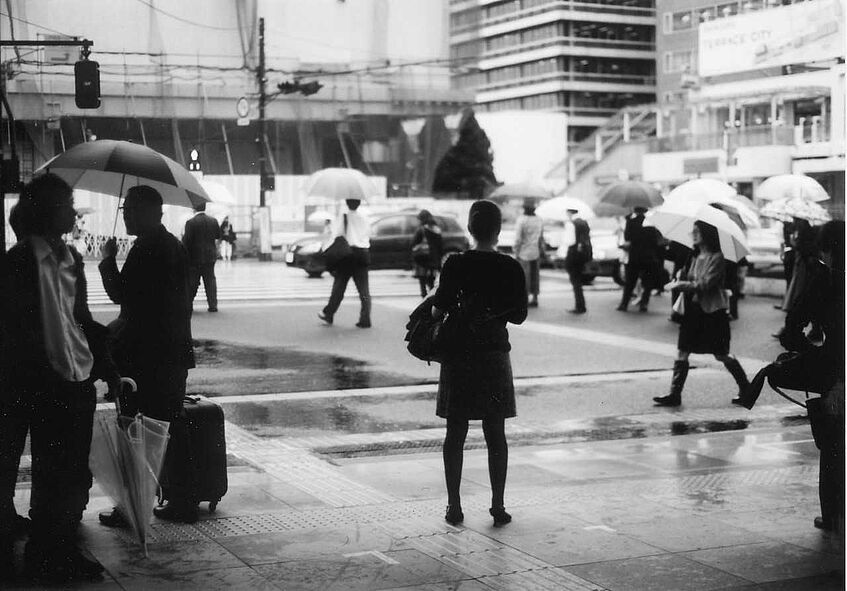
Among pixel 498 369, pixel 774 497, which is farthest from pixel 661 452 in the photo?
pixel 498 369

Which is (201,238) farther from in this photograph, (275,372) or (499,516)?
(499,516)

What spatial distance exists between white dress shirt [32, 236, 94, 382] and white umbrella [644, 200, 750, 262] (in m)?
6.52

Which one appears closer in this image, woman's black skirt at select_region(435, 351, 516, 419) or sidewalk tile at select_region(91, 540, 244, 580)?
sidewalk tile at select_region(91, 540, 244, 580)

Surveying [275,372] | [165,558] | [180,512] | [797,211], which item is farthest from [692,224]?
[165,558]

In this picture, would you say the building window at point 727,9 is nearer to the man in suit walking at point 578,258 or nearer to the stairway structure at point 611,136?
the man in suit walking at point 578,258

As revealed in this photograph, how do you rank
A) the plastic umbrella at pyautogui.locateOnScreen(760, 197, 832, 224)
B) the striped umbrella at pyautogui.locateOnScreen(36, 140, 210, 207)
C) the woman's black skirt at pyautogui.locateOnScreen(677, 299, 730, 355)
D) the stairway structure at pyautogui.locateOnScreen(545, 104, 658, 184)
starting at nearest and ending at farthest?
the striped umbrella at pyautogui.locateOnScreen(36, 140, 210, 207) → the woman's black skirt at pyautogui.locateOnScreen(677, 299, 730, 355) → the plastic umbrella at pyautogui.locateOnScreen(760, 197, 832, 224) → the stairway structure at pyautogui.locateOnScreen(545, 104, 658, 184)

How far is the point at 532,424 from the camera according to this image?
1002 centimetres

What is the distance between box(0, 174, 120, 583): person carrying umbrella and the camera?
532cm

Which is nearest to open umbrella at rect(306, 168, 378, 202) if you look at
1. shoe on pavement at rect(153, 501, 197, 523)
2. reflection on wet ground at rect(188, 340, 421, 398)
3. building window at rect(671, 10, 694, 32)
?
reflection on wet ground at rect(188, 340, 421, 398)

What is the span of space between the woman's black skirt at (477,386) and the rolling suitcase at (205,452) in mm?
1218

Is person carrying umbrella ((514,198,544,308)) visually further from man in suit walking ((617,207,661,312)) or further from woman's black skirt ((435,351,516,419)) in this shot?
woman's black skirt ((435,351,516,419))

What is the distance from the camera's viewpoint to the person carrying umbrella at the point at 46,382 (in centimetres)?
532

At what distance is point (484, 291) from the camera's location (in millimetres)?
6320

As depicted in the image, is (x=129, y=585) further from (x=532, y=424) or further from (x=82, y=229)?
(x=532, y=424)
